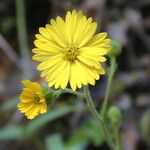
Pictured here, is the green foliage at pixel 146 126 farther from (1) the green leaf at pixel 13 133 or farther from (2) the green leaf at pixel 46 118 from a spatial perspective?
(1) the green leaf at pixel 13 133

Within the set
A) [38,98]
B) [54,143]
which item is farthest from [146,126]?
[38,98]

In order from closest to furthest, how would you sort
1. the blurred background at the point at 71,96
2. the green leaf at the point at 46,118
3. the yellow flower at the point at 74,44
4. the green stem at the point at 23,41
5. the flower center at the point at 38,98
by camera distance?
the yellow flower at the point at 74,44, the flower center at the point at 38,98, the green leaf at the point at 46,118, the blurred background at the point at 71,96, the green stem at the point at 23,41

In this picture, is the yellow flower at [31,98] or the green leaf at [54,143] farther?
the green leaf at [54,143]

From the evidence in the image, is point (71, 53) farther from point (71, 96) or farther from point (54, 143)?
point (71, 96)

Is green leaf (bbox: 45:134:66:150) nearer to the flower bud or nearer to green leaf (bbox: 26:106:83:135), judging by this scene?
green leaf (bbox: 26:106:83:135)

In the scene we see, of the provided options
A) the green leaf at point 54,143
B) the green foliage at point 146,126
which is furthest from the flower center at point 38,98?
the green foliage at point 146,126

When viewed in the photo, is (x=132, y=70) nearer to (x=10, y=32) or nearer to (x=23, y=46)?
(x=23, y=46)
